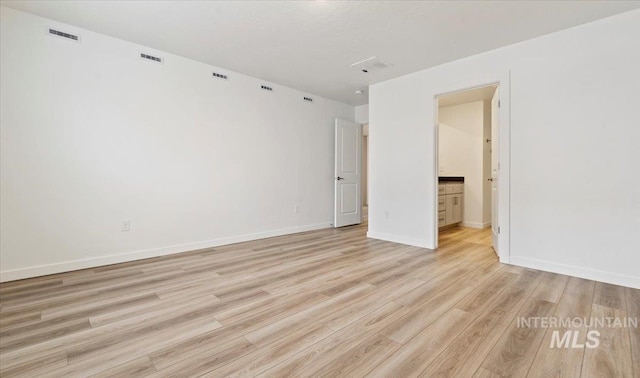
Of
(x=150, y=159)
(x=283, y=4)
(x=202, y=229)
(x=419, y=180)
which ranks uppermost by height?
(x=283, y=4)

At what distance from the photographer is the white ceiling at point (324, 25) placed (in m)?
2.50

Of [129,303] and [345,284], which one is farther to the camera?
[345,284]

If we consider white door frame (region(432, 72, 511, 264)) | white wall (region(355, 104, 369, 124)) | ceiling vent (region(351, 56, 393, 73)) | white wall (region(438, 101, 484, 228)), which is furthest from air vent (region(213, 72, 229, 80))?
white wall (region(438, 101, 484, 228))

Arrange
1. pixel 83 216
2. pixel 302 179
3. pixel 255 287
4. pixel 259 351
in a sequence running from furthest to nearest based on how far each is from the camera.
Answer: pixel 302 179 → pixel 83 216 → pixel 255 287 → pixel 259 351

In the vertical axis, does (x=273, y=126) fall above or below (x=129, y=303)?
above

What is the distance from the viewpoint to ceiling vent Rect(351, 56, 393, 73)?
3.63 metres

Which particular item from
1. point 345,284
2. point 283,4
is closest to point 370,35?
point 283,4

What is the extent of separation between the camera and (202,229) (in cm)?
389

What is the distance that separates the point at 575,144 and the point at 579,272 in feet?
4.13

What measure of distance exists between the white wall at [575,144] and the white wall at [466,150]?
A: 238 cm

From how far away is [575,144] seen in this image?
276 centimetres

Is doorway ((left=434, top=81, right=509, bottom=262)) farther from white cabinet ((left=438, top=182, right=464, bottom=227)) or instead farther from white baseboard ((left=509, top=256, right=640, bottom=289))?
white baseboard ((left=509, top=256, right=640, bottom=289))

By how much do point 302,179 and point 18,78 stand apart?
3.67 m

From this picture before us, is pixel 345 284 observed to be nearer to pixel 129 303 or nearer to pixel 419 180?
pixel 129 303
